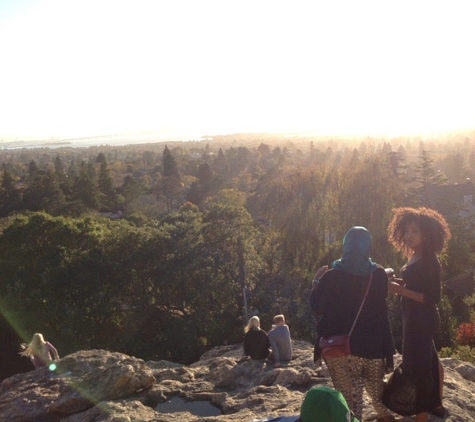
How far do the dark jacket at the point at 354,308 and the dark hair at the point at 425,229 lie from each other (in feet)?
1.09

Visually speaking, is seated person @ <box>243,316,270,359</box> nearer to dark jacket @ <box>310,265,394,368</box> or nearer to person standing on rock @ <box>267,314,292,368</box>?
person standing on rock @ <box>267,314,292,368</box>

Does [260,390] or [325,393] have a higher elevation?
[325,393]

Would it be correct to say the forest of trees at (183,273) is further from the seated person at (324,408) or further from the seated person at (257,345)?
the seated person at (324,408)

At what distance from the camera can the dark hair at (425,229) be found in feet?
11.2

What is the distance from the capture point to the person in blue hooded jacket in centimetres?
331

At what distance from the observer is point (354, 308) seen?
3.34m

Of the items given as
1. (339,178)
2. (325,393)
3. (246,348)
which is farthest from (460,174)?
(325,393)

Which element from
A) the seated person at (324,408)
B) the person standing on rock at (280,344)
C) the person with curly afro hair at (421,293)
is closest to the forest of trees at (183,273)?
the person standing on rock at (280,344)

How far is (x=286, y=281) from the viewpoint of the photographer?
15203mm

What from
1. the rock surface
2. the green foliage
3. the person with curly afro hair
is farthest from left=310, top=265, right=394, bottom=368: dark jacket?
the green foliage

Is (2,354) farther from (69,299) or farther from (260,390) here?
(260,390)

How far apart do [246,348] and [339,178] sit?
1316 cm

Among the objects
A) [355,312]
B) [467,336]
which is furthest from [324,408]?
[467,336]

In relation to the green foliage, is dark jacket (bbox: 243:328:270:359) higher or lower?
higher
